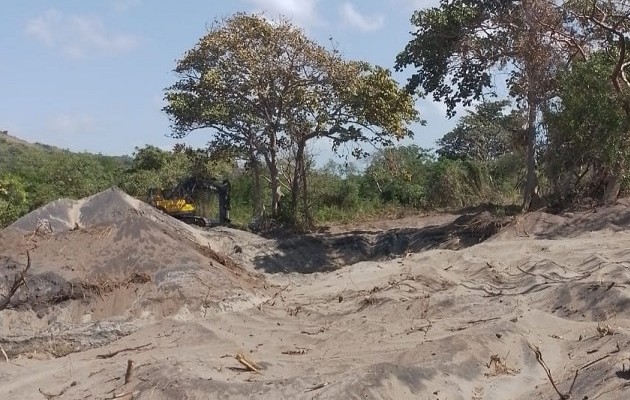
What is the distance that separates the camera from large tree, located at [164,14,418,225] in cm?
1828

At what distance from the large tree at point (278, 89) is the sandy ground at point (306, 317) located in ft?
14.0

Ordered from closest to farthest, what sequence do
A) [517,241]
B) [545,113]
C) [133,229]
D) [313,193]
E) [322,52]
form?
[133,229] → [517,241] → [545,113] → [322,52] → [313,193]

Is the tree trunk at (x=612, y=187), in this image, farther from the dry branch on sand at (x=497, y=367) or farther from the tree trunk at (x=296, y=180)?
the dry branch on sand at (x=497, y=367)

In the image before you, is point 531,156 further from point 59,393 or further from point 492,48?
point 59,393

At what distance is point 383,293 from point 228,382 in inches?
181

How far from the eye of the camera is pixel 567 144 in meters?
17.0

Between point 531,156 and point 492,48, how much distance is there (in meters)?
2.52

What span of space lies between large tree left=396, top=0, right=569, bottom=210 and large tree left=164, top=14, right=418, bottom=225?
104 cm

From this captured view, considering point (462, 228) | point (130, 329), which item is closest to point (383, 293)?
point (130, 329)

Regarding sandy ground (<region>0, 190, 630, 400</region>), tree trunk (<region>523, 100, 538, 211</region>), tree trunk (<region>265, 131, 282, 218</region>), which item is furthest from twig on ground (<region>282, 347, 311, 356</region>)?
tree trunk (<region>265, 131, 282, 218</region>)

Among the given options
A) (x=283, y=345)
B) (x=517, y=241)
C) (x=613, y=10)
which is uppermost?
(x=613, y=10)

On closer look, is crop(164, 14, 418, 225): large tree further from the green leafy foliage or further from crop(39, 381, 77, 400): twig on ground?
crop(39, 381, 77, 400): twig on ground

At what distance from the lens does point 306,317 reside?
10047 mm

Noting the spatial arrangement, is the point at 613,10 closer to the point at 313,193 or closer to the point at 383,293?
the point at 383,293
